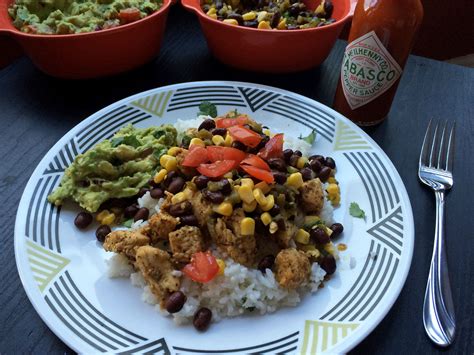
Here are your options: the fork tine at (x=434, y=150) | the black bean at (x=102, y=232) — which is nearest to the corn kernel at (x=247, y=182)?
the black bean at (x=102, y=232)

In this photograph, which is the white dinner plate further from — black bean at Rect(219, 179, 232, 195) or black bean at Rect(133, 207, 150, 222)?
black bean at Rect(219, 179, 232, 195)

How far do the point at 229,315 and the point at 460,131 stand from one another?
83.2 inches

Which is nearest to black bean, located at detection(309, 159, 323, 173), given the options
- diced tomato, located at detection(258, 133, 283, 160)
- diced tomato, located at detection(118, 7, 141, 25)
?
diced tomato, located at detection(258, 133, 283, 160)

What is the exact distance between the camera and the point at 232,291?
2.10m

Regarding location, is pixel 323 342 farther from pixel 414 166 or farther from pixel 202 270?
pixel 414 166

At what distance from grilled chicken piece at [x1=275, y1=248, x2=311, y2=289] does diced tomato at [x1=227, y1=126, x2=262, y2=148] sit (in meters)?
0.65

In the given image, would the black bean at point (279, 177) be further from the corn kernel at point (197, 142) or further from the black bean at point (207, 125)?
the black bean at point (207, 125)

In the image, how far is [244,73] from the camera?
3578 millimetres

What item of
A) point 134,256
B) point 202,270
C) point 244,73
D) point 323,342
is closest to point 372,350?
point 323,342

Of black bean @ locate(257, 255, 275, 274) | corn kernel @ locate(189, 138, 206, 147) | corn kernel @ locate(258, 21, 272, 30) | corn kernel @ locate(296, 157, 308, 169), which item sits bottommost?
black bean @ locate(257, 255, 275, 274)

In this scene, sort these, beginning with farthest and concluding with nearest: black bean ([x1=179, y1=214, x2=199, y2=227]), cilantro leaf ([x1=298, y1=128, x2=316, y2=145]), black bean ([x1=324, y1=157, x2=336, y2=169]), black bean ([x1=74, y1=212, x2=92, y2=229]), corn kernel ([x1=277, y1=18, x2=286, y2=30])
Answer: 1. corn kernel ([x1=277, y1=18, x2=286, y2=30])
2. cilantro leaf ([x1=298, y1=128, x2=316, y2=145])
3. black bean ([x1=324, y1=157, x2=336, y2=169])
4. black bean ([x1=74, y1=212, x2=92, y2=229])
5. black bean ([x1=179, y1=214, x2=199, y2=227])

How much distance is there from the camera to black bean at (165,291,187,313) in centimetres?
197

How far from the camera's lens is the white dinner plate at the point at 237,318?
6.16 ft

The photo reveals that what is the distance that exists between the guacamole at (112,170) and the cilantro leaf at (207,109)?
1.25 ft
